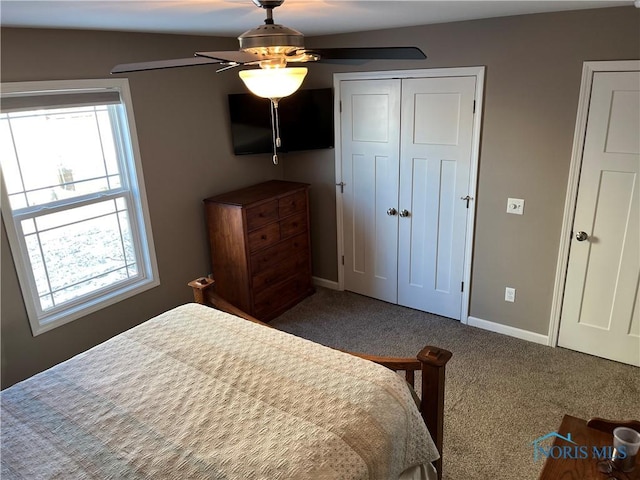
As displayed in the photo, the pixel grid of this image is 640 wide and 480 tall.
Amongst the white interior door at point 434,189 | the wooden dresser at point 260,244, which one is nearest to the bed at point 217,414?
the wooden dresser at point 260,244

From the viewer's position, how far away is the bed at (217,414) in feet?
5.25

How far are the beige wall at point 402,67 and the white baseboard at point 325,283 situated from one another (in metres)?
1.26

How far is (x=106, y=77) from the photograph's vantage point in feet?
10.1

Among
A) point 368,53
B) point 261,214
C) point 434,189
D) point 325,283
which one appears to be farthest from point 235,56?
point 325,283

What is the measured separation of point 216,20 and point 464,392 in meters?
2.75

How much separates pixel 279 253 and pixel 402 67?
6.07 ft

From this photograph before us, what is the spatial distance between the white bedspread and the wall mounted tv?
2.18m

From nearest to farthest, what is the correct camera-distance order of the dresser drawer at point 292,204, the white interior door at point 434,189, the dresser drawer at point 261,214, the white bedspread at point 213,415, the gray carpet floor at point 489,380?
the white bedspread at point 213,415 → the gray carpet floor at point 489,380 → the white interior door at point 434,189 → the dresser drawer at point 261,214 → the dresser drawer at point 292,204

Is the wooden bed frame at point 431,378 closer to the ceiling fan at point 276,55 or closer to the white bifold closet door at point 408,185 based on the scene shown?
the ceiling fan at point 276,55

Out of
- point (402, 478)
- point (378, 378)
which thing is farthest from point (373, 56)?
point (402, 478)

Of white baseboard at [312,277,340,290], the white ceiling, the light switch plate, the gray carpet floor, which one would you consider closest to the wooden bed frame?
the gray carpet floor

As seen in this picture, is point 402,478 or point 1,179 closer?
point 402,478

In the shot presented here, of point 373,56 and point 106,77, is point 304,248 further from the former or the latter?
point 373,56

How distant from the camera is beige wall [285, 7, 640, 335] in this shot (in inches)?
115
